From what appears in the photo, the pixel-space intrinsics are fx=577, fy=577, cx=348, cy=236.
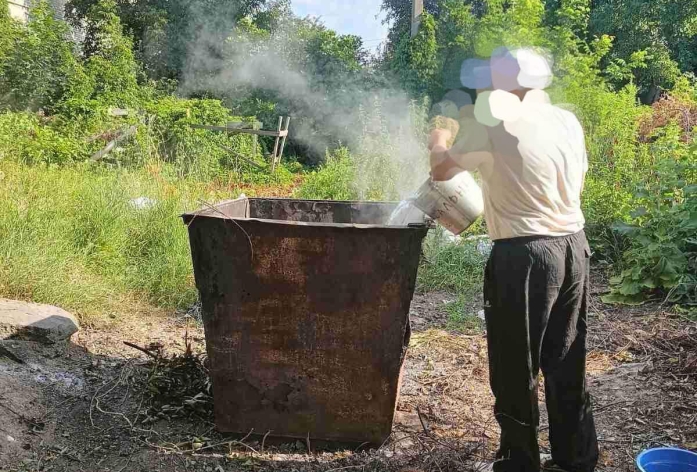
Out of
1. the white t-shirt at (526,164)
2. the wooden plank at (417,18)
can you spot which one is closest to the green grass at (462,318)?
the white t-shirt at (526,164)

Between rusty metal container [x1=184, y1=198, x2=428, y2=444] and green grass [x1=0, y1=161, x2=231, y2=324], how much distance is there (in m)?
2.08

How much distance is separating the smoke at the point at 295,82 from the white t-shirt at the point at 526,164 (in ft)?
26.0

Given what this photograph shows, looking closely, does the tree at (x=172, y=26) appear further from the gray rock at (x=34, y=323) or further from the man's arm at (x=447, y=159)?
the man's arm at (x=447, y=159)

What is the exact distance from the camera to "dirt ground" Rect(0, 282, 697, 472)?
291 cm

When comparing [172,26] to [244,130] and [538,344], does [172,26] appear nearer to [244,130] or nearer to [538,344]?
[244,130]

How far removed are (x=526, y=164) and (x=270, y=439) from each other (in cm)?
194

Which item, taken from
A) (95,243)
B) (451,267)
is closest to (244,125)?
(95,243)

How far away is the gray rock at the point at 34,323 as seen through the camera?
376 centimetres

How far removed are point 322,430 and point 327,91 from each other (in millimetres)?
13098

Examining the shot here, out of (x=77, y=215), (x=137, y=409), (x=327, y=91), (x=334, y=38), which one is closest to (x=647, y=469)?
(x=137, y=409)

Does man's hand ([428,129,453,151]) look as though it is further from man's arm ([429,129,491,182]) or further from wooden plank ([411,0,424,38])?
wooden plank ([411,0,424,38])

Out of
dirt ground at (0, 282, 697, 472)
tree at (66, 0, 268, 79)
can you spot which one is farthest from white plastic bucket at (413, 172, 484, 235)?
tree at (66, 0, 268, 79)

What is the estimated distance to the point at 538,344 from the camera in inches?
98.0

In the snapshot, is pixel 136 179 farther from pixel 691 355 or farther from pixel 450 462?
pixel 691 355
